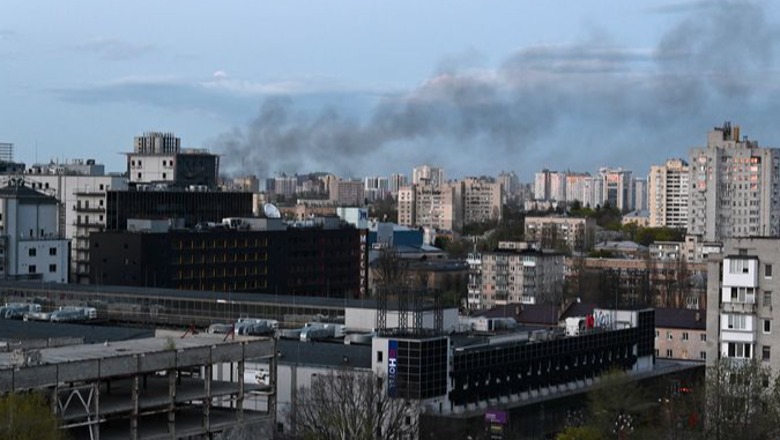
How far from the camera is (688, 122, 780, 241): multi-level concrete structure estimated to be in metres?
79.8

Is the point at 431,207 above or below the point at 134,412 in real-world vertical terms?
above

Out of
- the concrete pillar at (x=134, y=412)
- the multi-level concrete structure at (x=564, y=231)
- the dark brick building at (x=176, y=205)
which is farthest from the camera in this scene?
the multi-level concrete structure at (x=564, y=231)

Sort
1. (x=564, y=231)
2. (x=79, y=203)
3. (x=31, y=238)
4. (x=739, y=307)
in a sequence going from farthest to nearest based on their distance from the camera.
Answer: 1. (x=564, y=231)
2. (x=79, y=203)
3. (x=31, y=238)
4. (x=739, y=307)

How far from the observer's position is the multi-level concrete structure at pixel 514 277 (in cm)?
6369

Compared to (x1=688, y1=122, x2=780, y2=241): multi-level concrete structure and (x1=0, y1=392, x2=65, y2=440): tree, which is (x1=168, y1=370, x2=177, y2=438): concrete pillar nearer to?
(x1=0, y1=392, x2=65, y2=440): tree

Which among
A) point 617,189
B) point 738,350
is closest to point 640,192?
point 617,189

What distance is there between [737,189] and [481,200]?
56.6 m

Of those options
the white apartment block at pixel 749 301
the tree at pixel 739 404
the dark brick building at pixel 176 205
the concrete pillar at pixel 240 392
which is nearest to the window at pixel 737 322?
the white apartment block at pixel 749 301

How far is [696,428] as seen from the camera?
23531 mm

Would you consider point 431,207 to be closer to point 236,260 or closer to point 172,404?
point 236,260

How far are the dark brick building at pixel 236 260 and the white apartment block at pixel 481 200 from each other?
258 ft

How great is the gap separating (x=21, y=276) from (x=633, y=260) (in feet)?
128

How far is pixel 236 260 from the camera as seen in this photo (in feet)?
164

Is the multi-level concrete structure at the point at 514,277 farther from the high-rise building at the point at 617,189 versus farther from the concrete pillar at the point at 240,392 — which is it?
the high-rise building at the point at 617,189
